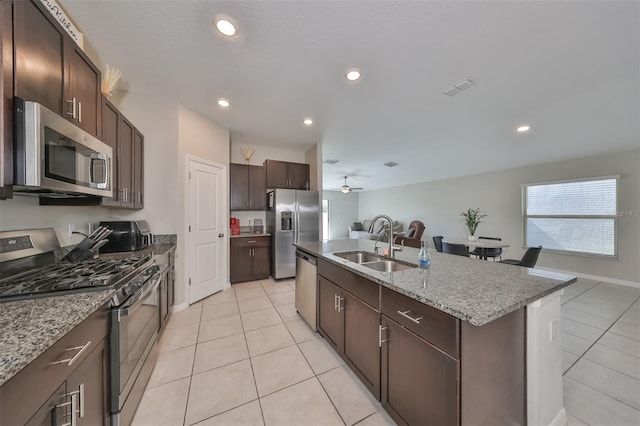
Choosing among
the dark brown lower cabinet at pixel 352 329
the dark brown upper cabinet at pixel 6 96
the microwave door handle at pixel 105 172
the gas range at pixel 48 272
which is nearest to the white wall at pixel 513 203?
the dark brown lower cabinet at pixel 352 329

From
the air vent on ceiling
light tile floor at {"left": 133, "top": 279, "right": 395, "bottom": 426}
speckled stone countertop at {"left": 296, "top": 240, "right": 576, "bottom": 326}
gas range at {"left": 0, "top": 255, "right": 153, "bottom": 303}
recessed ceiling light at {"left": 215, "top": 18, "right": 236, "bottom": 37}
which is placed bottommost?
light tile floor at {"left": 133, "top": 279, "right": 395, "bottom": 426}

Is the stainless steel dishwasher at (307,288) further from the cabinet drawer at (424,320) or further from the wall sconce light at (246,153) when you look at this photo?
the wall sconce light at (246,153)

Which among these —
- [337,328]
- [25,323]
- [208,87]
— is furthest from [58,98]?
[337,328]

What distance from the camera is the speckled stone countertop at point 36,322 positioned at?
63 cm

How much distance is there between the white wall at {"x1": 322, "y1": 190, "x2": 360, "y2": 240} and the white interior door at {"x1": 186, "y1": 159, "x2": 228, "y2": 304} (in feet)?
23.4

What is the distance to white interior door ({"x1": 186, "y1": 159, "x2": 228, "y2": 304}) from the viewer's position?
10.4ft

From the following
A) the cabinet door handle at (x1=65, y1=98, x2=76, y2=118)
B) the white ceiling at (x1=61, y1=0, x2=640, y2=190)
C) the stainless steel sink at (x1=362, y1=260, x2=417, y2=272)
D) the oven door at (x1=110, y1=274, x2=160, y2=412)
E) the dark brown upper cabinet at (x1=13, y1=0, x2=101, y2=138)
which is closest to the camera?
the dark brown upper cabinet at (x1=13, y1=0, x2=101, y2=138)

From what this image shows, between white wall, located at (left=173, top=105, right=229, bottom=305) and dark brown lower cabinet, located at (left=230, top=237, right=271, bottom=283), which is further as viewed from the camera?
dark brown lower cabinet, located at (left=230, top=237, right=271, bottom=283)

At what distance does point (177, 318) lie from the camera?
2721 millimetres

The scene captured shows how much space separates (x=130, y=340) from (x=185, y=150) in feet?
8.09

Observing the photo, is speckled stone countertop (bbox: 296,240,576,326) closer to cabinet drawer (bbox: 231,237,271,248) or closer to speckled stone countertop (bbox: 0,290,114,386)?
speckled stone countertop (bbox: 0,290,114,386)

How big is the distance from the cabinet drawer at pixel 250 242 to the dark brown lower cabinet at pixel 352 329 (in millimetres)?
2263

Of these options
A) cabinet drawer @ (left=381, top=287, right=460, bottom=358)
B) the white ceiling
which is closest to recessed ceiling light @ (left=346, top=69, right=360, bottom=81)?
the white ceiling

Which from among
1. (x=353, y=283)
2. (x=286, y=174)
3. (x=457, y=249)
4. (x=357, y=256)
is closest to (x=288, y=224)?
(x=286, y=174)
